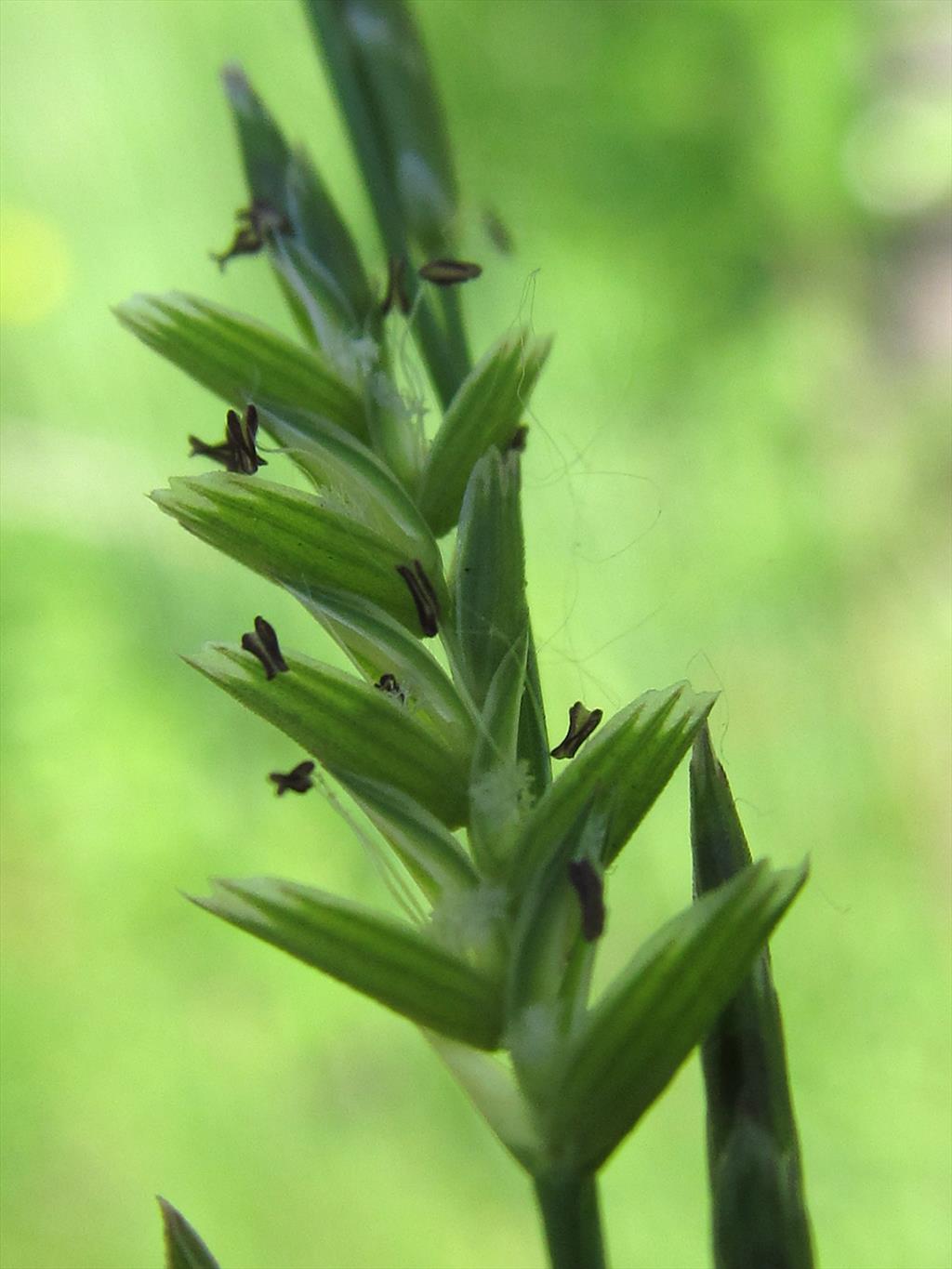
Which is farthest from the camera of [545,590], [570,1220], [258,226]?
[545,590]

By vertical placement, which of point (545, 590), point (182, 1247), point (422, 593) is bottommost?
point (182, 1247)

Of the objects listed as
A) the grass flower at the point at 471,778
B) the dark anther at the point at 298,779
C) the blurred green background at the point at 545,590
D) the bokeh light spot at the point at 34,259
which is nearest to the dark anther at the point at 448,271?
the grass flower at the point at 471,778

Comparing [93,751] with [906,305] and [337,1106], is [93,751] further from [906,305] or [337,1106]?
[906,305]

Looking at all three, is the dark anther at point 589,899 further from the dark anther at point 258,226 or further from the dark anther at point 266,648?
the dark anther at point 258,226

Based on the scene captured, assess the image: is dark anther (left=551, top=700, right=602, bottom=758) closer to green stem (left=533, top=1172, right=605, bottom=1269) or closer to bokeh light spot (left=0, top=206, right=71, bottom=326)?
green stem (left=533, top=1172, right=605, bottom=1269)

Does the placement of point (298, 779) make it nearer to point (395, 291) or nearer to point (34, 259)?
point (395, 291)

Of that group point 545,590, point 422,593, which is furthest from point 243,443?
point 545,590

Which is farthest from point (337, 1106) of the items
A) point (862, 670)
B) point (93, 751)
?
point (862, 670)
